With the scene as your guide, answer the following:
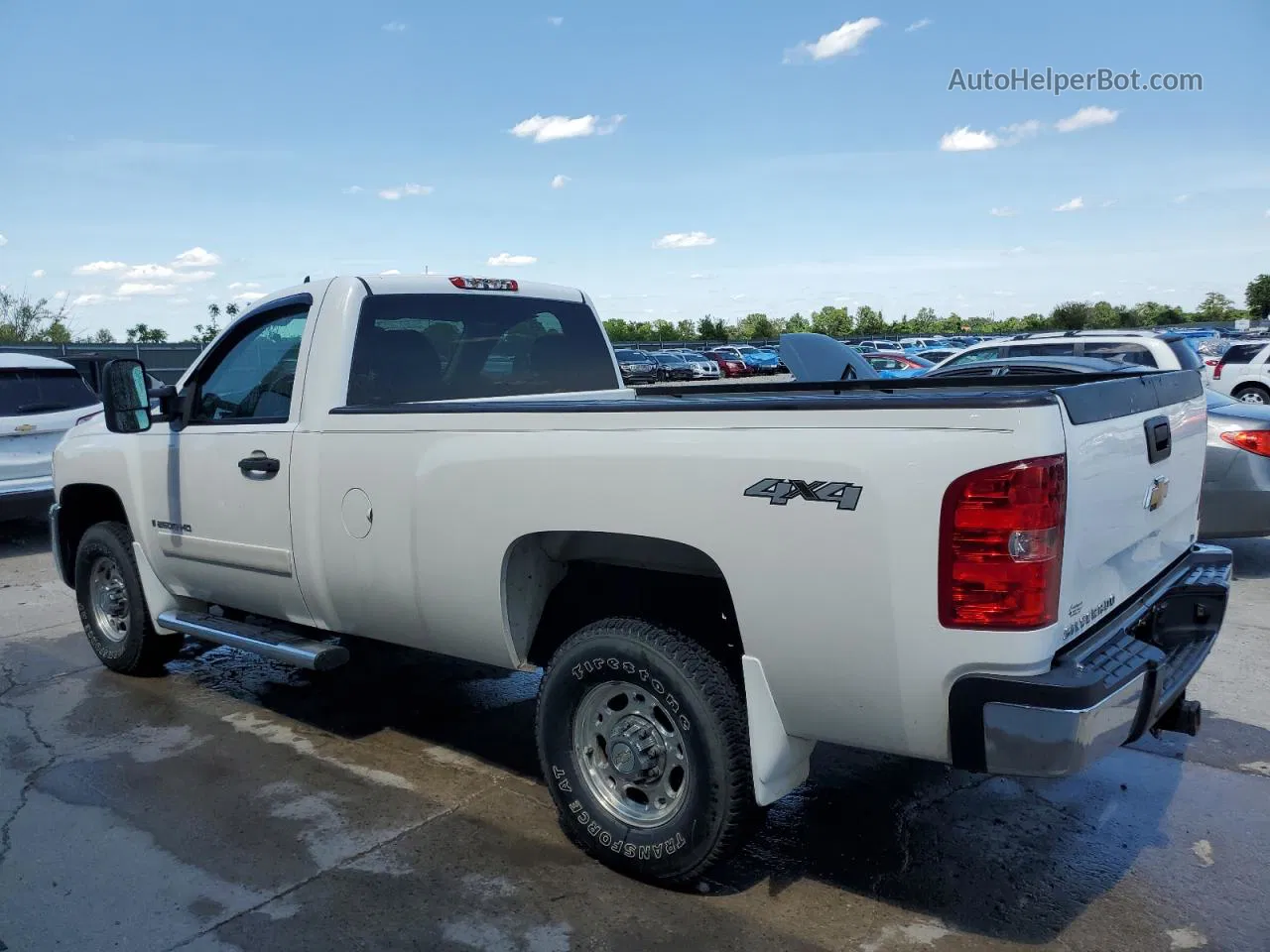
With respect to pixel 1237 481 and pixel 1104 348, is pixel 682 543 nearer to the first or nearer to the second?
pixel 1237 481

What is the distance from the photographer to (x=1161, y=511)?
11.3 ft

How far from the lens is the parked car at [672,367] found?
4648 centimetres

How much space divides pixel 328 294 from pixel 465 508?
1440 millimetres

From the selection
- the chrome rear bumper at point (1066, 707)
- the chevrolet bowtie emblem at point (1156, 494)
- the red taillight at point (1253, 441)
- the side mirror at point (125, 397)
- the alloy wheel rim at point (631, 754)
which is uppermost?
the side mirror at point (125, 397)

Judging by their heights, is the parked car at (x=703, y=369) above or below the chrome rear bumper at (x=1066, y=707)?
above

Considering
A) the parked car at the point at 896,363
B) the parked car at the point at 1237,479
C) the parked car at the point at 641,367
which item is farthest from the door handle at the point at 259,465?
the parked car at the point at 641,367

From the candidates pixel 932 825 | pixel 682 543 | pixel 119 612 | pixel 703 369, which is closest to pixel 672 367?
pixel 703 369

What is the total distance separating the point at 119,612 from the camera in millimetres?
5801

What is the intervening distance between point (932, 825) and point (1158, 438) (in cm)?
165

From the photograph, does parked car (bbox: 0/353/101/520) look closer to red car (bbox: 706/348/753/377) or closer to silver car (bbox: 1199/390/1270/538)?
silver car (bbox: 1199/390/1270/538)

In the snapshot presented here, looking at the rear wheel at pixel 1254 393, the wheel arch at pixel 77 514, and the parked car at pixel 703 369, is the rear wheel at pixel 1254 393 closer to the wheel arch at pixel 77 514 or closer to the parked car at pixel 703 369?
the wheel arch at pixel 77 514

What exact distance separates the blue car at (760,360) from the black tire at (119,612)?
160 ft

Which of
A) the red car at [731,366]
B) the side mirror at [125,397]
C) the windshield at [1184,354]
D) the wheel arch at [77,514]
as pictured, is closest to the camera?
the side mirror at [125,397]

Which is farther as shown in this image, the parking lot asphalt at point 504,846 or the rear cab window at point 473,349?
the rear cab window at point 473,349
